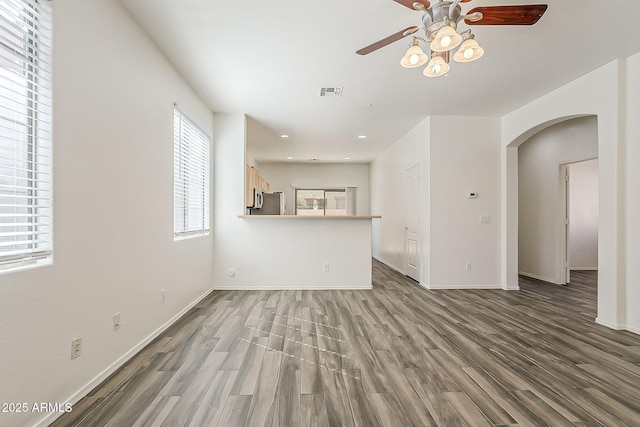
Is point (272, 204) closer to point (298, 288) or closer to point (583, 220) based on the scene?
point (298, 288)

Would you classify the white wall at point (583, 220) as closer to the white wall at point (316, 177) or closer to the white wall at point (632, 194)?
the white wall at point (632, 194)

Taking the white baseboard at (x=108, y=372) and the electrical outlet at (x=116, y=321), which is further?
the electrical outlet at (x=116, y=321)

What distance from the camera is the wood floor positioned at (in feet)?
5.55

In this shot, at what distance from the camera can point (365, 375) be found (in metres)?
2.12

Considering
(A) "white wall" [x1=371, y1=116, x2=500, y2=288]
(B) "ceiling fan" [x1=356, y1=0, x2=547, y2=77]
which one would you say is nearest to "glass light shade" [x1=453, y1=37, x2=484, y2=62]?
(B) "ceiling fan" [x1=356, y1=0, x2=547, y2=77]

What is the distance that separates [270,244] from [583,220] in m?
6.94

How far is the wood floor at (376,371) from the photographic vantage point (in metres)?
1.69

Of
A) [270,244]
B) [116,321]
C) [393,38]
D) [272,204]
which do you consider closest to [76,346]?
[116,321]

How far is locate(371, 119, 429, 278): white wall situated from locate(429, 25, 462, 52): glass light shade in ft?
10.2

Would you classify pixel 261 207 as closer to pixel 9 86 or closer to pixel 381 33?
pixel 381 33

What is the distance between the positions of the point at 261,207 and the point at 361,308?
120 inches

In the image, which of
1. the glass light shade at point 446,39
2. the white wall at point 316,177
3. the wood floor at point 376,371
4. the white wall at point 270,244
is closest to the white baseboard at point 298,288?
the white wall at point 270,244

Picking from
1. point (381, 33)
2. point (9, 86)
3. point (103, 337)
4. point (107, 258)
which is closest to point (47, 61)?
point (9, 86)

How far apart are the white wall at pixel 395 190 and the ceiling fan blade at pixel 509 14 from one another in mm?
2907
